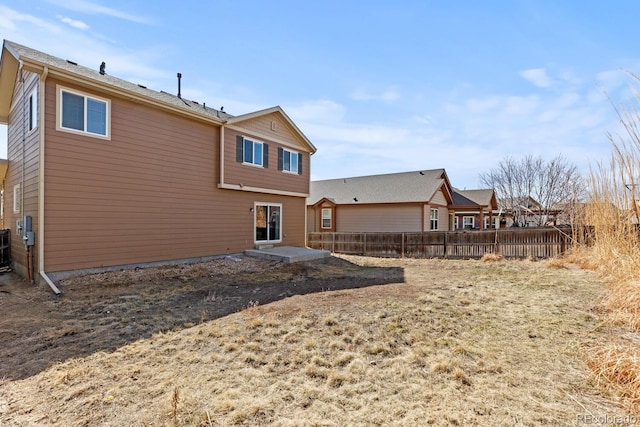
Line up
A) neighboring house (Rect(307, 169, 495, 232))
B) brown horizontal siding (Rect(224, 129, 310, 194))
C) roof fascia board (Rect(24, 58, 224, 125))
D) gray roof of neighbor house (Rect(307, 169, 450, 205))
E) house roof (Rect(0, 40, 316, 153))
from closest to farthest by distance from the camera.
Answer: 1. roof fascia board (Rect(24, 58, 224, 125))
2. house roof (Rect(0, 40, 316, 153))
3. brown horizontal siding (Rect(224, 129, 310, 194))
4. neighboring house (Rect(307, 169, 495, 232))
5. gray roof of neighbor house (Rect(307, 169, 450, 205))

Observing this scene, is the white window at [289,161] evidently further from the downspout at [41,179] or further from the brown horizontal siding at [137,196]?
the downspout at [41,179]

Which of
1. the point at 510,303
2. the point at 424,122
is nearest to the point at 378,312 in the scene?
the point at 510,303

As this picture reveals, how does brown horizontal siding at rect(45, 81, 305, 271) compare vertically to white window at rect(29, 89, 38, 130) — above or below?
below

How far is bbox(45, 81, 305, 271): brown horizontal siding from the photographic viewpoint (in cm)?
765

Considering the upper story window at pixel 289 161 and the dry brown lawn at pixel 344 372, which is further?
the upper story window at pixel 289 161

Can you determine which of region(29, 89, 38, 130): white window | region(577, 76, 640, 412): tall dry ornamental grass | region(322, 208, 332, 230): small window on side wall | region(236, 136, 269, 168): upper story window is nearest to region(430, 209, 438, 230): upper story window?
region(322, 208, 332, 230): small window on side wall

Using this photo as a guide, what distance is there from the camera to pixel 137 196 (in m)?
9.10

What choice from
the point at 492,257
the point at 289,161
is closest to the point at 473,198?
the point at 492,257

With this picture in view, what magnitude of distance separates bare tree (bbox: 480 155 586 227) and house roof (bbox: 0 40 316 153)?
1731cm

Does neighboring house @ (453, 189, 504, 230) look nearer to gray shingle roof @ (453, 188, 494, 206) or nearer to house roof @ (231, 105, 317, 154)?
gray shingle roof @ (453, 188, 494, 206)

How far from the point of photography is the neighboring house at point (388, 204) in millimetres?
18672

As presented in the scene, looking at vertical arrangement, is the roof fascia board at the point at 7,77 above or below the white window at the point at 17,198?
above

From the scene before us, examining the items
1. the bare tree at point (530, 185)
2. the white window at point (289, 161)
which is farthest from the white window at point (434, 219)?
the white window at point (289, 161)

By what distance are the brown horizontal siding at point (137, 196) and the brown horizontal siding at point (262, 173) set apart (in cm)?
46
